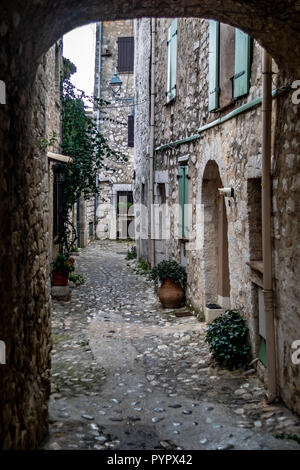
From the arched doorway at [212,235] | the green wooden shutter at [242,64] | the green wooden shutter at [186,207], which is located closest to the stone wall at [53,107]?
the green wooden shutter at [186,207]

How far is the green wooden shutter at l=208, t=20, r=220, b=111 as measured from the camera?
652 cm

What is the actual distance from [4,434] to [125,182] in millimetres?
16995

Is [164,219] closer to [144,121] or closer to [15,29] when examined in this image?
[144,121]

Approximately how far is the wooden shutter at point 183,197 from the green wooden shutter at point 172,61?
157cm

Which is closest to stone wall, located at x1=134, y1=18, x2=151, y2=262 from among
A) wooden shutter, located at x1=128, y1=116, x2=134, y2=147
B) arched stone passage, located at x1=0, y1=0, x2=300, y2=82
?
wooden shutter, located at x1=128, y1=116, x2=134, y2=147

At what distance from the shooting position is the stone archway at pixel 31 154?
2.78m

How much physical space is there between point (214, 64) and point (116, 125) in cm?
1315

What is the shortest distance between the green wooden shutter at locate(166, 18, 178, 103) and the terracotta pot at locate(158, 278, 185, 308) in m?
3.35

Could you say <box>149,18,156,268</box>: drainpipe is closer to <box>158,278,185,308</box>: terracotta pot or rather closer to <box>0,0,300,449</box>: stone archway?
<box>158,278,185,308</box>: terracotta pot

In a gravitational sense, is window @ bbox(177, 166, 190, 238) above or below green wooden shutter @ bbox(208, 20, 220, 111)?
below

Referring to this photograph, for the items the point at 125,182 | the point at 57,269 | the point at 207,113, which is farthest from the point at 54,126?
the point at 125,182

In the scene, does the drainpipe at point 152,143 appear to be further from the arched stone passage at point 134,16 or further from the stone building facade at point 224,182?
the arched stone passage at point 134,16

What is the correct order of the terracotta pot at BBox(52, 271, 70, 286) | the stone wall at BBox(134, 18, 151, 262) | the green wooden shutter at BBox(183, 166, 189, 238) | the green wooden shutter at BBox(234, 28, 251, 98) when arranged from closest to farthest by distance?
the green wooden shutter at BBox(234, 28, 251, 98) < the green wooden shutter at BBox(183, 166, 189, 238) < the terracotta pot at BBox(52, 271, 70, 286) < the stone wall at BBox(134, 18, 151, 262)

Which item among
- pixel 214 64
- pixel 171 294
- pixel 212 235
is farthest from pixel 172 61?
pixel 171 294
